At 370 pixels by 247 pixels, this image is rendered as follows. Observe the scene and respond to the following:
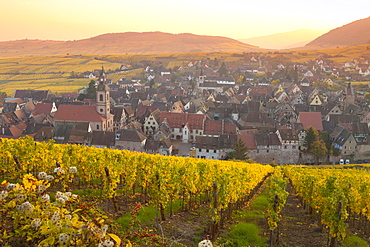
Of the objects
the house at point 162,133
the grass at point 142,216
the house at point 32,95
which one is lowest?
the house at point 162,133

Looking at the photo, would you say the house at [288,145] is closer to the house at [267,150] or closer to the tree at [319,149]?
the house at [267,150]

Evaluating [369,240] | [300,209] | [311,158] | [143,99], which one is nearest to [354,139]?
[311,158]

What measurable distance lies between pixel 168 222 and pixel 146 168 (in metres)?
5.05

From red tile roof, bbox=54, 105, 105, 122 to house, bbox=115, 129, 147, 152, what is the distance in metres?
12.8

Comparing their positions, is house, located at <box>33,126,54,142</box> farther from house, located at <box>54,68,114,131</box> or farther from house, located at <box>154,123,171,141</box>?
house, located at <box>154,123,171,141</box>

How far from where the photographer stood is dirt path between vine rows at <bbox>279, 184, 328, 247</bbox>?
19.5 meters

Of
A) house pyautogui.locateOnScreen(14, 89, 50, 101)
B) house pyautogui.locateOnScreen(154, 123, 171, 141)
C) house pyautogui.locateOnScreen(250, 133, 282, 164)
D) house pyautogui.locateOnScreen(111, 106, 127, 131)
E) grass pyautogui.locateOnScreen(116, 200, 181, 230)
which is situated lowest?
house pyautogui.locateOnScreen(250, 133, 282, 164)

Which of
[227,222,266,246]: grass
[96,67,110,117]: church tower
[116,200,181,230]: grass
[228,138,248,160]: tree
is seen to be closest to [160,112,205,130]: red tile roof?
[96,67,110,117]: church tower

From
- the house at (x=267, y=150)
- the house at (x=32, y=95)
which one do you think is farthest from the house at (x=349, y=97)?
the house at (x=32, y=95)

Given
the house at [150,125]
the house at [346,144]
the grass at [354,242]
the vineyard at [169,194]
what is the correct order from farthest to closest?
the house at [150,125], the house at [346,144], the grass at [354,242], the vineyard at [169,194]

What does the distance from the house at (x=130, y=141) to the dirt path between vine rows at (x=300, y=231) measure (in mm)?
43209

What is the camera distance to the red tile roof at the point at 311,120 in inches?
3415

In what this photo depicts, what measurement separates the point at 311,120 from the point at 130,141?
172 feet

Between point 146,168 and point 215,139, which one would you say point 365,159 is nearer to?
point 215,139
